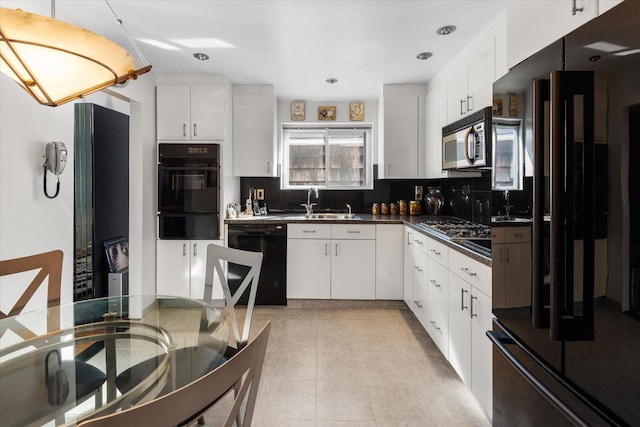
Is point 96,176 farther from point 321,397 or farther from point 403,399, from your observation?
point 403,399

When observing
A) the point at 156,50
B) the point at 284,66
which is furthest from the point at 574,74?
the point at 156,50

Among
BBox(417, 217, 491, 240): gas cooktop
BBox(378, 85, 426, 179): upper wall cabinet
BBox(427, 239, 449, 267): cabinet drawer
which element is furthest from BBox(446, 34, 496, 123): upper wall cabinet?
BBox(427, 239, 449, 267): cabinet drawer

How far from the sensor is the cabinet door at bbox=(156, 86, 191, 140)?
365 cm

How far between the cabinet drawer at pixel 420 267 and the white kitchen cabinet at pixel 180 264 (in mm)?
1984

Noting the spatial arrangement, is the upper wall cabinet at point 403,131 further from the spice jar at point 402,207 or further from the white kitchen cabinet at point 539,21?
the white kitchen cabinet at point 539,21

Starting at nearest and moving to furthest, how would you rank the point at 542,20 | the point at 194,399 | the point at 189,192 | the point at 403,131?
the point at 194,399
the point at 542,20
the point at 189,192
the point at 403,131

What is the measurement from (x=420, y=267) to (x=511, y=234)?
73.1 inches

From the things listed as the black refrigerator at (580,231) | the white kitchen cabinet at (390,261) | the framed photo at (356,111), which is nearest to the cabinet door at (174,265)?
the white kitchen cabinet at (390,261)

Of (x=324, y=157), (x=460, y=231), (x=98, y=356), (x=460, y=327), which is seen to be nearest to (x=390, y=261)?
(x=460, y=231)

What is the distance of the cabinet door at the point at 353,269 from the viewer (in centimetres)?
373

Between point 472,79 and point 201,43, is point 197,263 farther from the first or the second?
point 472,79

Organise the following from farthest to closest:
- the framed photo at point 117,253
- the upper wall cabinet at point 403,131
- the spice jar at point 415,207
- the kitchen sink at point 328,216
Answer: the spice jar at point 415,207, the kitchen sink at point 328,216, the upper wall cabinet at point 403,131, the framed photo at point 117,253

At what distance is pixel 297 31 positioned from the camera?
2619 millimetres

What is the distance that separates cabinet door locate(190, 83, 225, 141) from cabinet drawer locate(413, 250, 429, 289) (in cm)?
229
